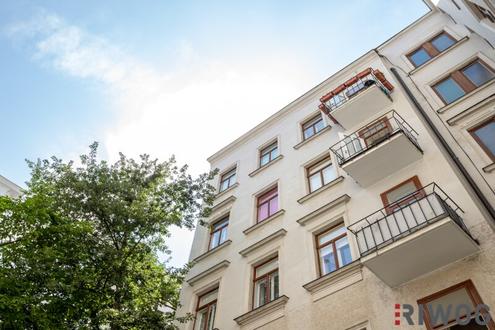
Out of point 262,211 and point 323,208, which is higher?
point 262,211

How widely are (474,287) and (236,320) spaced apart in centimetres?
570

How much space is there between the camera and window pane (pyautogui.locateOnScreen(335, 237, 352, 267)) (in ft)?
29.9

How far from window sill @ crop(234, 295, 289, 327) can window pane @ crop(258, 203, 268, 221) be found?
12.7 feet

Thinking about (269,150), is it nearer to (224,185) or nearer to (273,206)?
(224,185)

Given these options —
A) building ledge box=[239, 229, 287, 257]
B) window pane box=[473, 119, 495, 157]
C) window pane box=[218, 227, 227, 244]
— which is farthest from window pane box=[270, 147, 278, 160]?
window pane box=[473, 119, 495, 157]

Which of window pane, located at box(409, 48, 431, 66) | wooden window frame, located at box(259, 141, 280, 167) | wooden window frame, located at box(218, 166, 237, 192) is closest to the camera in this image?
window pane, located at box(409, 48, 431, 66)

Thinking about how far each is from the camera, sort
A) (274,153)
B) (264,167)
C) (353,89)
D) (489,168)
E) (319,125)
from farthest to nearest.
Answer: (274,153)
(319,125)
(264,167)
(353,89)
(489,168)

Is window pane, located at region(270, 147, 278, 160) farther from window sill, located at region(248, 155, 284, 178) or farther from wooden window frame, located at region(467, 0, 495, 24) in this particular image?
wooden window frame, located at region(467, 0, 495, 24)

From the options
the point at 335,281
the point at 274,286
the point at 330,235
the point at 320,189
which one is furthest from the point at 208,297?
→ the point at 320,189

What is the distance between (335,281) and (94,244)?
7450 millimetres

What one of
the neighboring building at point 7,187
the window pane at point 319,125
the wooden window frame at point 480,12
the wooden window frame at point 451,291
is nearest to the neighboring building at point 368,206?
the wooden window frame at point 451,291

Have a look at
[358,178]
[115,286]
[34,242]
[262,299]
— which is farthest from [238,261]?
[34,242]

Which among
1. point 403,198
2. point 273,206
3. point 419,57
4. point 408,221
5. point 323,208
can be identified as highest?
point 419,57

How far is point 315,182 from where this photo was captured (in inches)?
490
